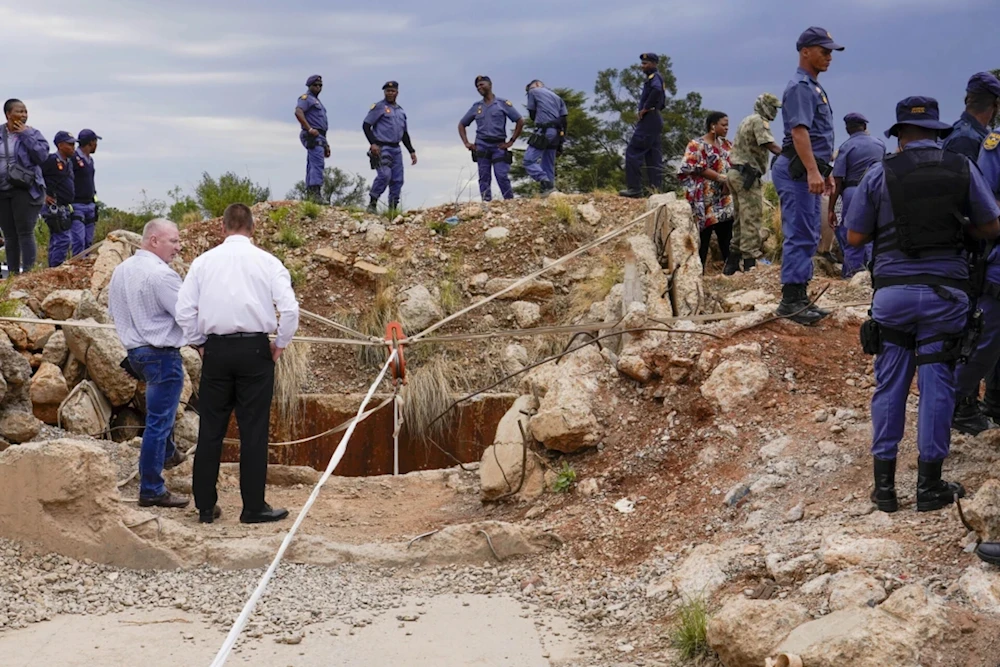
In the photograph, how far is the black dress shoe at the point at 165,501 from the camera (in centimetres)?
653

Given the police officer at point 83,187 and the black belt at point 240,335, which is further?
the police officer at point 83,187

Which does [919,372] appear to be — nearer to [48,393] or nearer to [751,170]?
[751,170]

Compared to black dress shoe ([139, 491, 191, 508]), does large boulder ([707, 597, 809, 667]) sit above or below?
above

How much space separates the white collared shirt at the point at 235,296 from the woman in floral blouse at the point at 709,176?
5.38m

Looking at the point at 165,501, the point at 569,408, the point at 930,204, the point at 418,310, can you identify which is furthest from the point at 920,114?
the point at 418,310

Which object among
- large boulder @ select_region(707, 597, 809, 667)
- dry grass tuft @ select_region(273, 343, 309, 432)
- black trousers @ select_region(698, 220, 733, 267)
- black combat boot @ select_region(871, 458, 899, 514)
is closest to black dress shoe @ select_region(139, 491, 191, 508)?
large boulder @ select_region(707, 597, 809, 667)

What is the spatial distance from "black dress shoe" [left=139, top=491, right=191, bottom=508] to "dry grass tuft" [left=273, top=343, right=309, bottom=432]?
12.5 ft

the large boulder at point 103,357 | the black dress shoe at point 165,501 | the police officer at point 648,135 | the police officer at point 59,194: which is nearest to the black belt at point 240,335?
the black dress shoe at point 165,501

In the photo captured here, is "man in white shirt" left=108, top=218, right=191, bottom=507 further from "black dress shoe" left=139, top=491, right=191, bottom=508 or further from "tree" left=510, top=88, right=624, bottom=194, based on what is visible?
"tree" left=510, top=88, right=624, bottom=194

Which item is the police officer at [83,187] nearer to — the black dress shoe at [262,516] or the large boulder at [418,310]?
the large boulder at [418,310]

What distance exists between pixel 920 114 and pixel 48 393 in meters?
6.75

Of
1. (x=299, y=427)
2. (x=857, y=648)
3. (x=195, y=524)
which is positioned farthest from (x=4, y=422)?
(x=857, y=648)

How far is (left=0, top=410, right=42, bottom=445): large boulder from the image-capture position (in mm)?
7354

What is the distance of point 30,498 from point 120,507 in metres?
0.43
